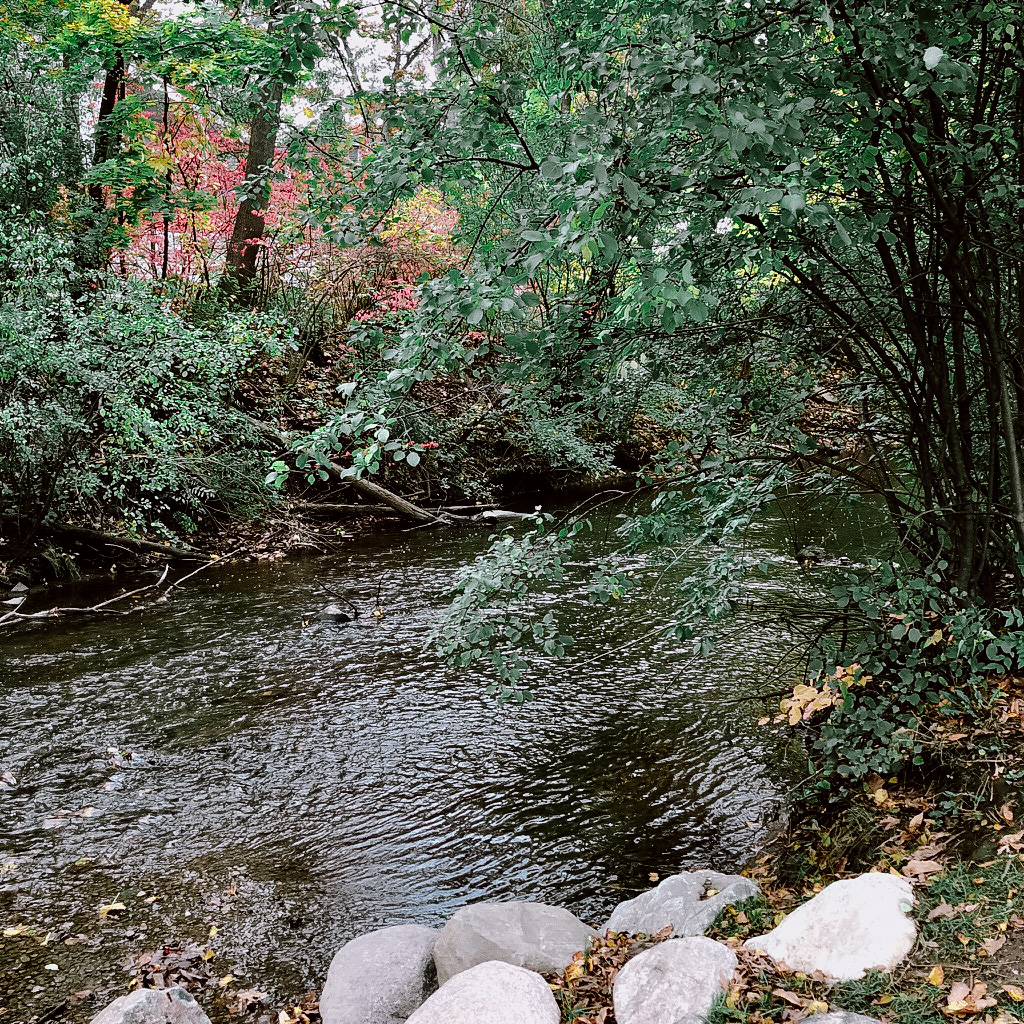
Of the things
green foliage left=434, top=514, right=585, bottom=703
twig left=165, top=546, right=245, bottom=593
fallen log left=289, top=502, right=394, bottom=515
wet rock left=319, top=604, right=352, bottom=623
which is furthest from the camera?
fallen log left=289, top=502, right=394, bottom=515

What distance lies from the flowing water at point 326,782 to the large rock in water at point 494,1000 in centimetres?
102

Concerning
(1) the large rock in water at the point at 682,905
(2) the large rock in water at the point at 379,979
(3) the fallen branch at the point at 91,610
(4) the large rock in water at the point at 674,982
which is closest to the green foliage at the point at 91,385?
(3) the fallen branch at the point at 91,610

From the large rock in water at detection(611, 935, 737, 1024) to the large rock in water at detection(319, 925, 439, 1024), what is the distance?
93 centimetres

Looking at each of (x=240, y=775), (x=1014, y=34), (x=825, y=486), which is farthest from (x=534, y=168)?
(x=240, y=775)

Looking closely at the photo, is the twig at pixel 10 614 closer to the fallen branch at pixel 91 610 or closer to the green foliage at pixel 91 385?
the fallen branch at pixel 91 610

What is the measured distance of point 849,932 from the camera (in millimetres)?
2941

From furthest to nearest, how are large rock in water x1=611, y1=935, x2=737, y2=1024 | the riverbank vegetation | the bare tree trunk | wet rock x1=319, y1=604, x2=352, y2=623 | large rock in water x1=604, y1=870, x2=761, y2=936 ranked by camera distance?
the bare tree trunk, wet rock x1=319, y1=604, x2=352, y2=623, large rock in water x1=604, y1=870, x2=761, y2=936, large rock in water x1=611, y1=935, x2=737, y2=1024, the riverbank vegetation

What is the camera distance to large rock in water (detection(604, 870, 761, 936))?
11.4 feet

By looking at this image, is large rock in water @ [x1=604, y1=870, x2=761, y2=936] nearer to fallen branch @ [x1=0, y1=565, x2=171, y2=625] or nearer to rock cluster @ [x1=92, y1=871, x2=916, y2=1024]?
rock cluster @ [x1=92, y1=871, x2=916, y2=1024]

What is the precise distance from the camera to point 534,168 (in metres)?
3.12

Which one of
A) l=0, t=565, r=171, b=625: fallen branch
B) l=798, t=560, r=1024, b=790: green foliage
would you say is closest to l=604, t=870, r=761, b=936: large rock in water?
l=798, t=560, r=1024, b=790: green foliage

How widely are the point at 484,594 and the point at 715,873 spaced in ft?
5.82

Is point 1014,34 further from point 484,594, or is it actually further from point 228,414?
point 228,414

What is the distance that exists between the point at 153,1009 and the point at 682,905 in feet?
7.11
